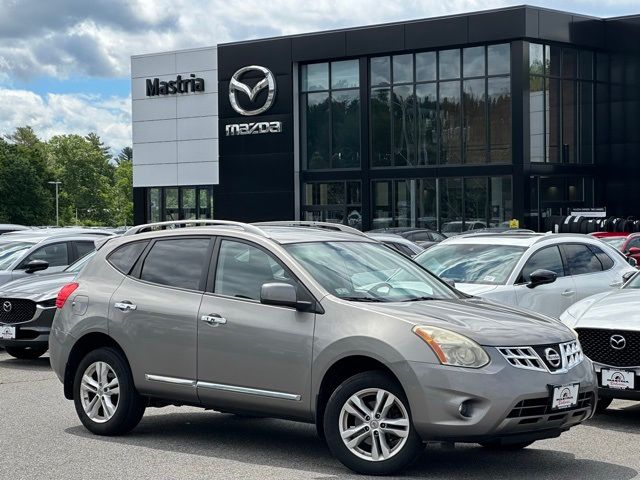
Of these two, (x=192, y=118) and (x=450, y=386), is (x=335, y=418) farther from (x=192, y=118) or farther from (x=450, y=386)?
(x=192, y=118)

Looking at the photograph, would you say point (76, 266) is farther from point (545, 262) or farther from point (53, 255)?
point (545, 262)

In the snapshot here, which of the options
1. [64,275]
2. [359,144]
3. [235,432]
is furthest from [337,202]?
[235,432]

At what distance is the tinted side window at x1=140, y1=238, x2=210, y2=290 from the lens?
8.44 metres

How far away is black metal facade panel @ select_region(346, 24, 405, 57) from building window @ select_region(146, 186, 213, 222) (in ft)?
35.0

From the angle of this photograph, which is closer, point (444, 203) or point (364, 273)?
point (364, 273)

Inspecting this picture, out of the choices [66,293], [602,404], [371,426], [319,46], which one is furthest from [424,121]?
[371,426]

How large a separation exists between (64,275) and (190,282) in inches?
281

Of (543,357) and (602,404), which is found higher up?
(543,357)

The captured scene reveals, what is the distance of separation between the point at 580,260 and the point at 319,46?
36.2 metres

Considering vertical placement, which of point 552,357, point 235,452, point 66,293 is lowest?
point 235,452

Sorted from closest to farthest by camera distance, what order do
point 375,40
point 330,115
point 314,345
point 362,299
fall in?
point 314,345 → point 362,299 → point 375,40 → point 330,115

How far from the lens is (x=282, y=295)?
7535 millimetres

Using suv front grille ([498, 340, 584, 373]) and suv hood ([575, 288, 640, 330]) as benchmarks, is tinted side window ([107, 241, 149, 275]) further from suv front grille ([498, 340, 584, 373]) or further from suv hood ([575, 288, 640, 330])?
suv hood ([575, 288, 640, 330])

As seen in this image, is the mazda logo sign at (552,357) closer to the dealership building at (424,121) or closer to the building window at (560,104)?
the dealership building at (424,121)
